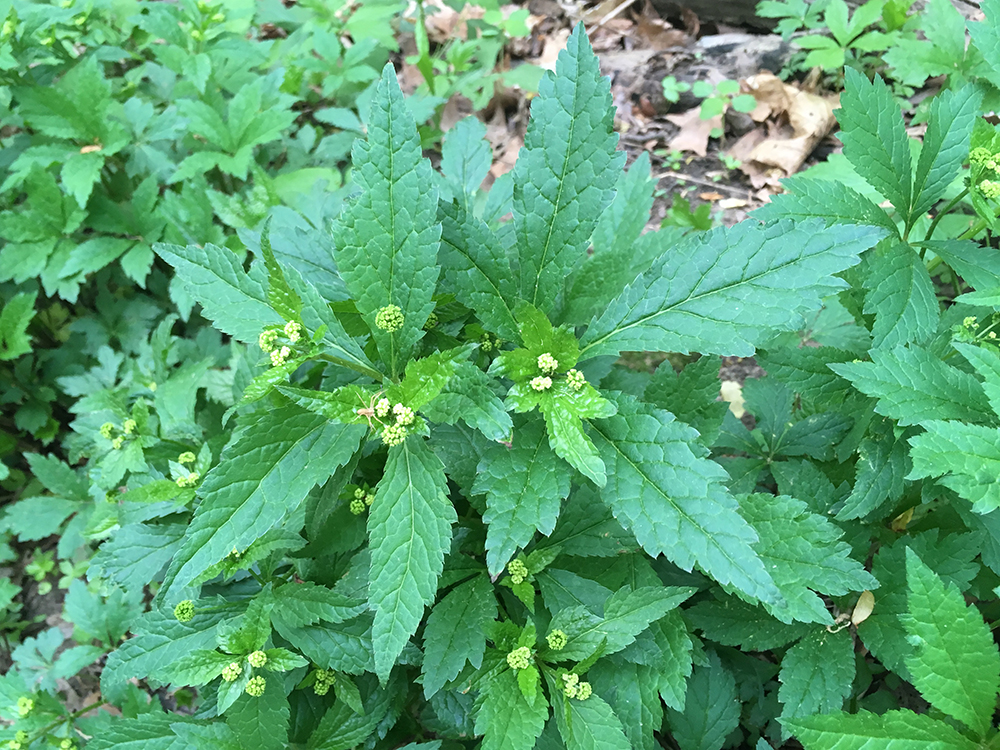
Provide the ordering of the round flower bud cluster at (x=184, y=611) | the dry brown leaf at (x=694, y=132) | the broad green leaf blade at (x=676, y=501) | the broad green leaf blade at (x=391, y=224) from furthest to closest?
the dry brown leaf at (x=694, y=132) < the round flower bud cluster at (x=184, y=611) < the broad green leaf blade at (x=391, y=224) < the broad green leaf blade at (x=676, y=501)

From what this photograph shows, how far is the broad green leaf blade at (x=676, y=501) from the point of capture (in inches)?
51.4

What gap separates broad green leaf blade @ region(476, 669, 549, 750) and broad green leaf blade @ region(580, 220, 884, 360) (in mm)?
931

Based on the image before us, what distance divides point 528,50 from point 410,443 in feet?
14.1

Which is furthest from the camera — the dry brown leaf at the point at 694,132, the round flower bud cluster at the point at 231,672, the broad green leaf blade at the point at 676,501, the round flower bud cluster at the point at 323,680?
the dry brown leaf at the point at 694,132

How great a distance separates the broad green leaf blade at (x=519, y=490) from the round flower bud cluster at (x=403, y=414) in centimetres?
25

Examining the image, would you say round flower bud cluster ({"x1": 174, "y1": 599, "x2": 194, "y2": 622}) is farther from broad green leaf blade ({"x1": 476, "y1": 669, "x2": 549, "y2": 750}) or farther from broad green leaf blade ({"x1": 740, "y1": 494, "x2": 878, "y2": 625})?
broad green leaf blade ({"x1": 740, "y1": 494, "x2": 878, "y2": 625})

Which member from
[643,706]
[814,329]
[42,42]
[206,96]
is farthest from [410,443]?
[42,42]

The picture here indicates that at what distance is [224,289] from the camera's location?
60.2 inches

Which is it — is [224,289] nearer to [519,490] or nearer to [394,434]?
[394,434]

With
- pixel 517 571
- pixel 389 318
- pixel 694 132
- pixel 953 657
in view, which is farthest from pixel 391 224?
pixel 694 132

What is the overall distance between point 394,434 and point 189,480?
96cm

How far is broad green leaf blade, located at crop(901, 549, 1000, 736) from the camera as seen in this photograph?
4.87 feet

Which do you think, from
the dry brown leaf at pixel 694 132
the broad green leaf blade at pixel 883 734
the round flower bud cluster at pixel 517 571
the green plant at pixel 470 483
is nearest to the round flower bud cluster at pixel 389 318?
the green plant at pixel 470 483

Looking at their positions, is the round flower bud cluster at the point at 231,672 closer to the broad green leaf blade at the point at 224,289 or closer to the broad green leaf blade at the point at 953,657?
the broad green leaf blade at the point at 224,289
